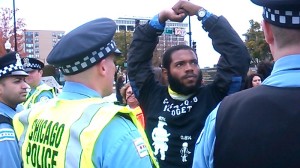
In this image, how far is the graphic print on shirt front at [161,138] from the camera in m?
3.54

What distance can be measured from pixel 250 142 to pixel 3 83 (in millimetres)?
3550

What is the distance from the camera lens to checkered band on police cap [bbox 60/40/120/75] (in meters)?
2.40

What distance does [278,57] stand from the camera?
1777 millimetres

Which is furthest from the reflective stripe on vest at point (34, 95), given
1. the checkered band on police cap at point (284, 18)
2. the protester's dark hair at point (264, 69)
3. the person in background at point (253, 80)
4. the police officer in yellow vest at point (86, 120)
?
the checkered band on police cap at point (284, 18)

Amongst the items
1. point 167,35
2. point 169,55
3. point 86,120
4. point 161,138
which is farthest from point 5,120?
point 167,35

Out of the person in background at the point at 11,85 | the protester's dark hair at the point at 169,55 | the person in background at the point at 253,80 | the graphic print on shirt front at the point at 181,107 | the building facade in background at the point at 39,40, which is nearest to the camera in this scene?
the graphic print on shirt front at the point at 181,107

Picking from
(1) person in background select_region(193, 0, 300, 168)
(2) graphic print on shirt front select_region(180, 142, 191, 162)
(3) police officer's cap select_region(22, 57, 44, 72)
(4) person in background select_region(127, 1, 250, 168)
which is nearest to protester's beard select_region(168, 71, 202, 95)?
(4) person in background select_region(127, 1, 250, 168)

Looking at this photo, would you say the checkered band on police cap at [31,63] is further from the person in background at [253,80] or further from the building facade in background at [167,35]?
the person in background at [253,80]

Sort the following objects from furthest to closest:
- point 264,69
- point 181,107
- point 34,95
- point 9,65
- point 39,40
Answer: point 39,40 → point 34,95 → point 264,69 → point 9,65 → point 181,107

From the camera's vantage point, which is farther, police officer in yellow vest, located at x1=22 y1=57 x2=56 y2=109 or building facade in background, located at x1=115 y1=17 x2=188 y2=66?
building facade in background, located at x1=115 y1=17 x2=188 y2=66

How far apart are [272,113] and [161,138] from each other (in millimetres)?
1910

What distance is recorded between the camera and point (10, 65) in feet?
15.5

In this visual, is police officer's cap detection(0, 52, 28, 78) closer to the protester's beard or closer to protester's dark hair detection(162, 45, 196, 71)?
protester's dark hair detection(162, 45, 196, 71)

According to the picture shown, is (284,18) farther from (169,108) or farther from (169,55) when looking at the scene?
(169,55)
